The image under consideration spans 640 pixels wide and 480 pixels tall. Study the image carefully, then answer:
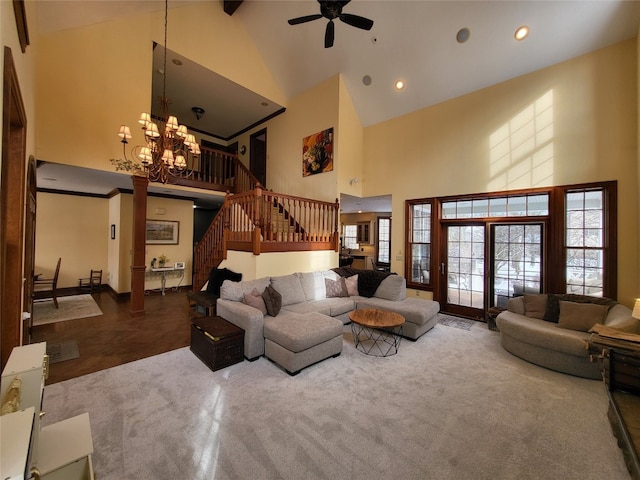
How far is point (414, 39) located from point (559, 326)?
5251 mm

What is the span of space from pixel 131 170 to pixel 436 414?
18.8ft

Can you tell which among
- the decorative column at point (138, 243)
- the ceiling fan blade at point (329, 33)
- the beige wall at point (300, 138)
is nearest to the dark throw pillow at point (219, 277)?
the decorative column at point (138, 243)

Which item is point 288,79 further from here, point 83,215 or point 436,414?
point 436,414

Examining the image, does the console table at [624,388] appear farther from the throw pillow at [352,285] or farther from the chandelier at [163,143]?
the chandelier at [163,143]

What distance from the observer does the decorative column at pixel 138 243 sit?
504 cm

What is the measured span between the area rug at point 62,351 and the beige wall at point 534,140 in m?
5.80

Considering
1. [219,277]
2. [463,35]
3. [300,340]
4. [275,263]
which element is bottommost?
[300,340]

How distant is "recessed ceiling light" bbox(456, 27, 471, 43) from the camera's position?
4.55 m

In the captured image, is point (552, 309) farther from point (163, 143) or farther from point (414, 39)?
point (163, 143)

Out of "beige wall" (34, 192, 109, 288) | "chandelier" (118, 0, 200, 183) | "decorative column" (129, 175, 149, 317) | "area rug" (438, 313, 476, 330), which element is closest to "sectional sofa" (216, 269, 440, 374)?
"area rug" (438, 313, 476, 330)

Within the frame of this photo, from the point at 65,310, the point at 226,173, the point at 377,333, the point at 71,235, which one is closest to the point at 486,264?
the point at 377,333

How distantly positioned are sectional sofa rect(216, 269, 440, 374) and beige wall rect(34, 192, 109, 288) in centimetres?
599

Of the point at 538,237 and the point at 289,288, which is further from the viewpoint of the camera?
the point at 538,237

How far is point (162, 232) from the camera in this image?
7438 millimetres
